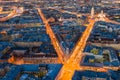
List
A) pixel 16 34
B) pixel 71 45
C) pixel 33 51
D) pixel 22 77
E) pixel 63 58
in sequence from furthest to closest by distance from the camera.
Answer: pixel 16 34
pixel 71 45
pixel 33 51
pixel 63 58
pixel 22 77

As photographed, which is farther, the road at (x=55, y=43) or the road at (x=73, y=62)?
the road at (x=55, y=43)

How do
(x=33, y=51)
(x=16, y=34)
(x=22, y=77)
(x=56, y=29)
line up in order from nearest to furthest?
(x=22, y=77), (x=33, y=51), (x=16, y=34), (x=56, y=29)

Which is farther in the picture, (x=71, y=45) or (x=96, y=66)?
(x=71, y=45)

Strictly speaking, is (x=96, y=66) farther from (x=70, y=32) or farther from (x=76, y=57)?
(x=70, y=32)

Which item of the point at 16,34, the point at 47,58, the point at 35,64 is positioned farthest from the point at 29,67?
the point at 16,34

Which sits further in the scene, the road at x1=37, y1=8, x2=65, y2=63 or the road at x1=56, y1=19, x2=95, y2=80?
the road at x1=37, y1=8, x2=65, y2=63

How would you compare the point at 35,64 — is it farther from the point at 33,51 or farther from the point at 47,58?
the point at 33,51

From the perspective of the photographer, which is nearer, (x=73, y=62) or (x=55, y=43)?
(x=73, y=62)

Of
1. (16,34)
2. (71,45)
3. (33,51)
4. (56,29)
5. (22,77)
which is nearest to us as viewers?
(22,77)

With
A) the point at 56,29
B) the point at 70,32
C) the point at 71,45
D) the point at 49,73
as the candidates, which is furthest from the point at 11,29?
the point at 49,73
